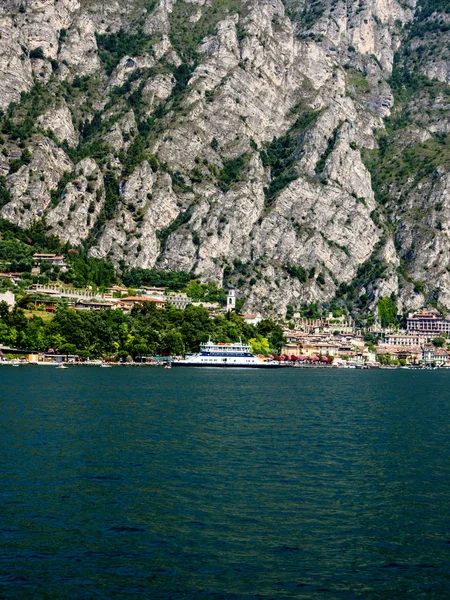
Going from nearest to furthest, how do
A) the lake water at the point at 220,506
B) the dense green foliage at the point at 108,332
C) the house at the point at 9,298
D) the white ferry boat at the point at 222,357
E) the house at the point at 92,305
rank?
the lake water at the point at 220,506, the dense green foliage at the point at 108,332, the white ferry boat at the point at 222,357, the house at the point at 9,298, the house at the point at 92,305

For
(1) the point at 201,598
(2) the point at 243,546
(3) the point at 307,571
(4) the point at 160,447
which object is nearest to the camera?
(1) the point at 201,598

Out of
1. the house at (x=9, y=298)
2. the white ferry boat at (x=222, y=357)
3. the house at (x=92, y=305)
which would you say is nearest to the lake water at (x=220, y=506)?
the white ferry boat at (x=222, y=357)

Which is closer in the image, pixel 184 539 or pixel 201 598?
pixel 201 598

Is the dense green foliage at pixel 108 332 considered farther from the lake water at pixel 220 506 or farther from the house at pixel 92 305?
the lake water at pixel 220 506

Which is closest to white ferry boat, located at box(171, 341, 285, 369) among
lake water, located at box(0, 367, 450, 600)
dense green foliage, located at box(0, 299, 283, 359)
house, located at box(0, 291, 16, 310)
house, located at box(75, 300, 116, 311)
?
dense green foliage, located at box(0, 299, 283, 359)

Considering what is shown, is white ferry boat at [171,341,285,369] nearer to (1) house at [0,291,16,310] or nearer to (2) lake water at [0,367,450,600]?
(1) house at [0,291,16,310]

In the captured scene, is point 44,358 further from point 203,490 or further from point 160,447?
point 203,490

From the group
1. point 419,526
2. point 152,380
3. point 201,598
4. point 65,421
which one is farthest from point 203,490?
point 152,380
